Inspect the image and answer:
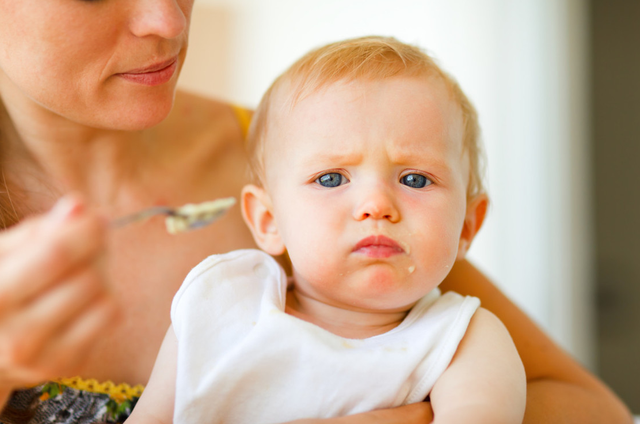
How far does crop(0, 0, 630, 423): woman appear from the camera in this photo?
1.41 feet

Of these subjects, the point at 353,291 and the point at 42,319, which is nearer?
the point at 42,319

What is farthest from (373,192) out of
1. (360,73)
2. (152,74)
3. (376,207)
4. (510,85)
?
(510,85)

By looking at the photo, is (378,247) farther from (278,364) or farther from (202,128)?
(202,128)

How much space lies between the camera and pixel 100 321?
0.43m

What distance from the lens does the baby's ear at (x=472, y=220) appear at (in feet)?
2.83

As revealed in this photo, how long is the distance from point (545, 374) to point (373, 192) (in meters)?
0.46

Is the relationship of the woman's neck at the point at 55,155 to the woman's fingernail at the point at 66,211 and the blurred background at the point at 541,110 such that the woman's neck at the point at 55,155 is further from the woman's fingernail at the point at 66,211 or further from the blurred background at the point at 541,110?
the blurred background at the point at 541,110

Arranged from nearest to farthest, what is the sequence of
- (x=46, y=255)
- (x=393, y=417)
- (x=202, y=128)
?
1. (x=46, y=255)
2. (x=393, y=417)
3. (x=202, y=128)

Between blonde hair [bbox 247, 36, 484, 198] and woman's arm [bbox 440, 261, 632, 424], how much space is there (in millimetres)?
169

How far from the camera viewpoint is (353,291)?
2.35 ft

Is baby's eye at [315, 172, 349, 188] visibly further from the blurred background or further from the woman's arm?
the blurred background

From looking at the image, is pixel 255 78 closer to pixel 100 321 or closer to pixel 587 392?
pixel 587 392

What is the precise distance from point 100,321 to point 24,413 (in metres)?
0.38

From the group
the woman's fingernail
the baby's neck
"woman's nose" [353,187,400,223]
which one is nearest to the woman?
the woman's fingernail
